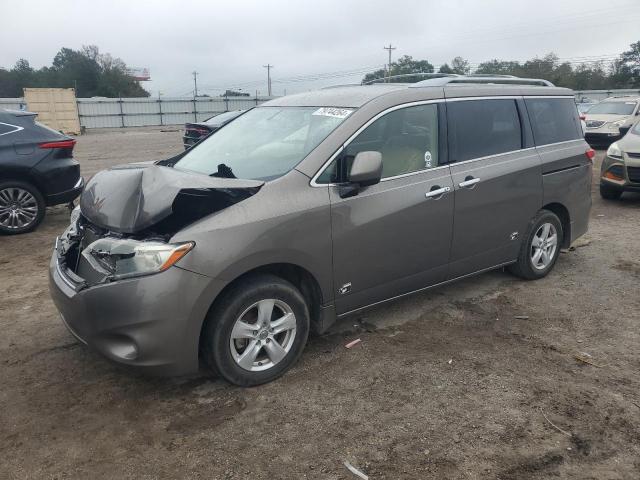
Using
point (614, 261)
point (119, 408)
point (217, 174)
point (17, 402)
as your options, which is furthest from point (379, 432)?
point (614, 261)

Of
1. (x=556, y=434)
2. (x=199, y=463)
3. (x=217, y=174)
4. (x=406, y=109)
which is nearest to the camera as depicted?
(x=199, y=463)

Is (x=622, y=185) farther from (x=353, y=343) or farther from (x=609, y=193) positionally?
(x=353, y=343)

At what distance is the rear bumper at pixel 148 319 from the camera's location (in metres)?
2.94

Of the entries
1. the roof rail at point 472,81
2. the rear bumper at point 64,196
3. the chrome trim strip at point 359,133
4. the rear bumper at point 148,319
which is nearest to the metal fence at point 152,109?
the rear bumper at point 64,196

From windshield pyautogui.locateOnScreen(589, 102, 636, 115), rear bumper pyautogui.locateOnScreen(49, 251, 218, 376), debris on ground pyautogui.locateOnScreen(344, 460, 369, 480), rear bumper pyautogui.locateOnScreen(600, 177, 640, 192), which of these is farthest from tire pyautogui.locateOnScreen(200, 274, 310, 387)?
windshield pyautogui.locateOnScreen(589, 102, 636, 115)

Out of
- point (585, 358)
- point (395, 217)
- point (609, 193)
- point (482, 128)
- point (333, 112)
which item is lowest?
point (585, 358)

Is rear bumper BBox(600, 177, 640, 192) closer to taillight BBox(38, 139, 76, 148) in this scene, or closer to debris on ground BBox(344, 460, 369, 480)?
debris on ground BBox(344, 460, 369, 480)

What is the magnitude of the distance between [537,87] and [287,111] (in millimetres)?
2599

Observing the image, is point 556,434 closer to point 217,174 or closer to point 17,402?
point 217,174

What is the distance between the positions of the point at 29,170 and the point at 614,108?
60.0ft

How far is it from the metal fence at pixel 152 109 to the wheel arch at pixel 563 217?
32.3 metres

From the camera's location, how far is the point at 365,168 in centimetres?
341

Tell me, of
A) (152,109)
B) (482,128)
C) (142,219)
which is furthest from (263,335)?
(152,109)

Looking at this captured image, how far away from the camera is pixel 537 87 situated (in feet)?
16.9
